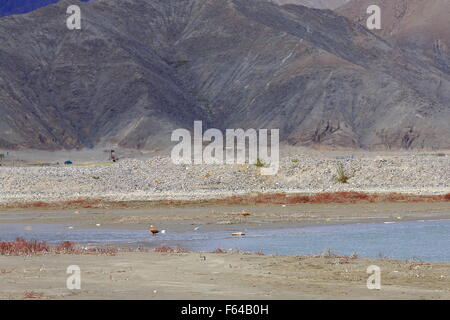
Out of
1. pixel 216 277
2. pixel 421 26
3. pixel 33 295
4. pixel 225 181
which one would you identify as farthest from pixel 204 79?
pixel 33 295

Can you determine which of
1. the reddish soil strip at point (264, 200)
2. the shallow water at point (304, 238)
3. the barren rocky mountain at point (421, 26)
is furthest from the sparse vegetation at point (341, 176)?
the barren rocky mountain at point (421, 26)

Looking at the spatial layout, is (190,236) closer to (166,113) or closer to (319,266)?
(319,266)

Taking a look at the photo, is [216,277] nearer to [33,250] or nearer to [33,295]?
[33,295]

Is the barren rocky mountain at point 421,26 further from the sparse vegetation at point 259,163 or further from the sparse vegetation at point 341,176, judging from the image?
the sparse vegetation at point 341,176

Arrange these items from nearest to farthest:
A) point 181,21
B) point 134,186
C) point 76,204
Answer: point 76,204, point 134,186, point 181,21

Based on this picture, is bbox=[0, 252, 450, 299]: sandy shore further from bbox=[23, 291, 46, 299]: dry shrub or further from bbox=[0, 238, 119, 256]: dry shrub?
bbox=[0, 238, 119, 256]: dry shrub

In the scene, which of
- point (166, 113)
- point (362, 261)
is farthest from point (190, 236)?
point (166, 113)

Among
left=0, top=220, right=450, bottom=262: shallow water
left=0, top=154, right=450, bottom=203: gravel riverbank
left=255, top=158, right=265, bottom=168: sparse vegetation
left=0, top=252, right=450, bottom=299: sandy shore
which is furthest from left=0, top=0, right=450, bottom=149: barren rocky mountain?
left=0, top=252, right=450, bottom=299: sandy shore
